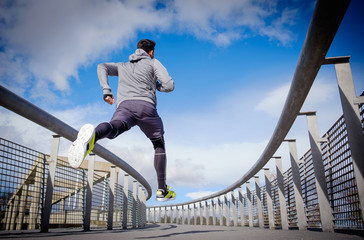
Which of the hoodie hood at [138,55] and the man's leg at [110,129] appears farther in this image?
the hoodie hood at [138,55]

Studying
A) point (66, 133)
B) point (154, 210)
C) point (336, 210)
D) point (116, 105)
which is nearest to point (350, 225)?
point (336, 210)

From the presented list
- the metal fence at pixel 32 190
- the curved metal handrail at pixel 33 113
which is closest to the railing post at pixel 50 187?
the metal fence at pixel 32 190

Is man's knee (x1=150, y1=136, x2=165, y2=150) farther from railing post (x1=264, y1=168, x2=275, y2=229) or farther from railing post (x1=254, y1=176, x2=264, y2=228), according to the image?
railing post (x1=254, y1=176, x2=264, y2=228)

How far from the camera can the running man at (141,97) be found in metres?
2.79

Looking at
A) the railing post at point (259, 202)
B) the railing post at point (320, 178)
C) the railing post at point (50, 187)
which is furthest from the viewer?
the railing post at point (259, 202)

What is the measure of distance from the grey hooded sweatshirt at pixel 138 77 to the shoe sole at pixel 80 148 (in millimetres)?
640

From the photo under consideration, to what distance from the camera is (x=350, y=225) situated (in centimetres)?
335

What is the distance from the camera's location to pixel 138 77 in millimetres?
3127

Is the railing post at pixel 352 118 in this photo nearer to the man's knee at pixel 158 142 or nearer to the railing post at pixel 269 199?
the man's knee at pixel 158 142

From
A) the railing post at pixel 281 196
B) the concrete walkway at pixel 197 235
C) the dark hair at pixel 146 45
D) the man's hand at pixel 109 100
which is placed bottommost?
the concrete walkway at pixel 197 235

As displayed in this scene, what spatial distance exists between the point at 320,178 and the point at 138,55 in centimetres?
285

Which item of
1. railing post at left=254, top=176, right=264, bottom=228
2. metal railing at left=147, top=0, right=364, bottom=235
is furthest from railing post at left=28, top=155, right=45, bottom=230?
railing post at left=254, top=176, right=264, bottom=228

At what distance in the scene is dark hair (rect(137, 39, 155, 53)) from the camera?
3523 millimetres

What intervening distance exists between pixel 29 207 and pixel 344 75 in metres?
4.76
